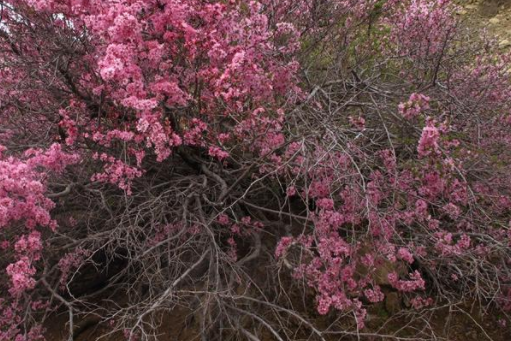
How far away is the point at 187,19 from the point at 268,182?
1696 millimetres

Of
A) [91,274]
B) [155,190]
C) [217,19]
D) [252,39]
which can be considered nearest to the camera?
[217,19]

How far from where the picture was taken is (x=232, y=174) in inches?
166

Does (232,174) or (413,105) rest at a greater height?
(413,105)

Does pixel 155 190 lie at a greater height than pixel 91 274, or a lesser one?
greater

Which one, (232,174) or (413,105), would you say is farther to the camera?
(232,174)

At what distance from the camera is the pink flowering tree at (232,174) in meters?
3.21

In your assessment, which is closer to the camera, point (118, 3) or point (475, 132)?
point (118, 3)

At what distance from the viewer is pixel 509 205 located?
12.9 ft

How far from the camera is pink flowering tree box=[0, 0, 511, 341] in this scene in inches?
127

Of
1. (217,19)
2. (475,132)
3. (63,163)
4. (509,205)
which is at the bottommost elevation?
(509,205)

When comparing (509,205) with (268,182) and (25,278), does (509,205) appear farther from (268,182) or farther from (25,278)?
(25,278)

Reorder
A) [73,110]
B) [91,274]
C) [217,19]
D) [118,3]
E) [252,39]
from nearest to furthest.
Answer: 1. [118,3]
2. [217,19]
3. [252,39]
4. [73,110]
5. [91,274]

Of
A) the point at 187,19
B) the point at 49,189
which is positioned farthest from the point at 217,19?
the point at 49,189

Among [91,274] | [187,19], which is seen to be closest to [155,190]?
[91,274]
